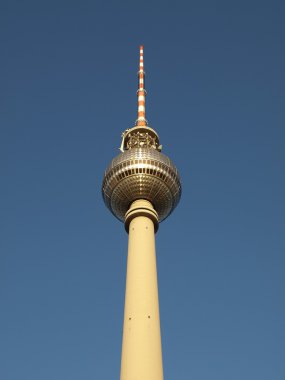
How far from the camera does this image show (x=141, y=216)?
1603 inches

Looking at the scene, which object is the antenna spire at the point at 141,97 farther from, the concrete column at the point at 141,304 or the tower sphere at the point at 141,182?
the concrete column at the point at 141,304

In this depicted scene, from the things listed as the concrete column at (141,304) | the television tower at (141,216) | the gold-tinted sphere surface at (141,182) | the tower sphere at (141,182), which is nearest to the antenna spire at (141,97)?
the television tower at (141,216)

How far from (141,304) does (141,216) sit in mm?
8422

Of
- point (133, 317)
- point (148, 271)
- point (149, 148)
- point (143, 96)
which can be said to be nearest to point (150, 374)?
point (133, 317)

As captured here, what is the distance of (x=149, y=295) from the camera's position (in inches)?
1378

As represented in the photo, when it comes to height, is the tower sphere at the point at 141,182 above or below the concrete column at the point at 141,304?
above

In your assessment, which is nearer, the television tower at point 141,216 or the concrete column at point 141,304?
the concrete column at point 141,304

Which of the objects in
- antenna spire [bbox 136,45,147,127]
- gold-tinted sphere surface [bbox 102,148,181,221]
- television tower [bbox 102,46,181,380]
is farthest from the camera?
antenna spire [bbox 136,45,147,127]

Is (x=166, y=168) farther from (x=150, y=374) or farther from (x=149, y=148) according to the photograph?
(x=150, y=374)

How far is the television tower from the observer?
31.8 m

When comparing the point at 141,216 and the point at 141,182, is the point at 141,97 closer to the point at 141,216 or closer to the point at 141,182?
the point at 141,182

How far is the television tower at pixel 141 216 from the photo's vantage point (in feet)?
104

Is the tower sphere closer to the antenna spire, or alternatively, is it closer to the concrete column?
the concrete column

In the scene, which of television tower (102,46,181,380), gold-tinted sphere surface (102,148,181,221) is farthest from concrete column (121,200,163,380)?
gold-tinted sphere surface (102,148,181,221)
